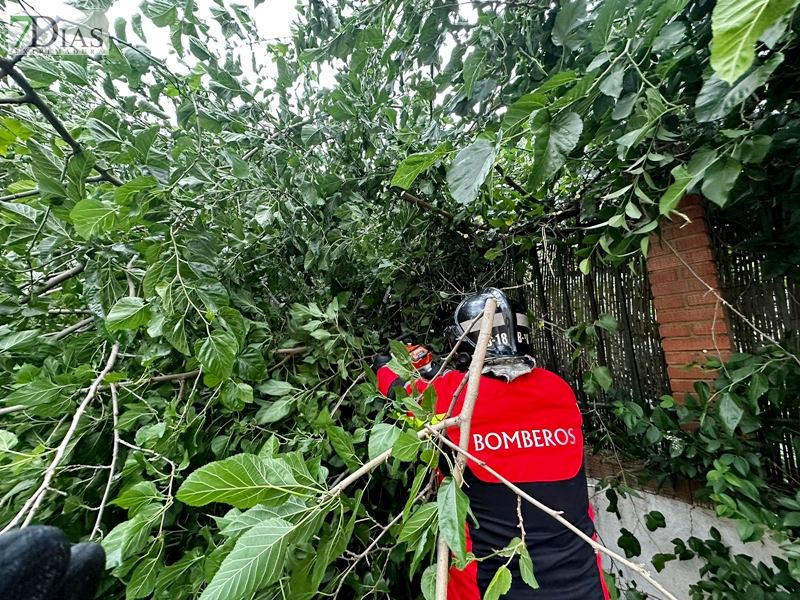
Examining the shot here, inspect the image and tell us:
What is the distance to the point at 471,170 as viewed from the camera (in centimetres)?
73

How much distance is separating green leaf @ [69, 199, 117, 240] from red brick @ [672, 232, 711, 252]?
2.23m

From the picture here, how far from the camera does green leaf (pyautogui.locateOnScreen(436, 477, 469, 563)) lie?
1.78 feet

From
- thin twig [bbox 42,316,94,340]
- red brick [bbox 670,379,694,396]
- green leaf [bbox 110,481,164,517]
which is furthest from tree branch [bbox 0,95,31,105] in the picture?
red brick [bbox 670,379,694,396]

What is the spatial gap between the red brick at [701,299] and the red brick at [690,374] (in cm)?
30

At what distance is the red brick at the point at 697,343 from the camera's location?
160cm

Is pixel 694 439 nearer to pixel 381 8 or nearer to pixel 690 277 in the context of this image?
pixel 690 277

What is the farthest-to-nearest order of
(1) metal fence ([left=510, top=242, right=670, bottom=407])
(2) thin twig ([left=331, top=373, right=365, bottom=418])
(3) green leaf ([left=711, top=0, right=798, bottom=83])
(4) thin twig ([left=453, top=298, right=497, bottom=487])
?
1. (1) metal fence ([left=510, top=242, right=670, bottom=407])
2. (2) thin twig ([left=331, top=373, right=365, bottom=418])
3. (4) thin twig ([left=453, top=298, right=497, bottom=487])
4. (3) green leaf ([left=711, top=0, right=798, bottom=83])

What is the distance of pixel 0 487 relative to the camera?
0.97m

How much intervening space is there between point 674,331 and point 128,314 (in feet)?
7.18

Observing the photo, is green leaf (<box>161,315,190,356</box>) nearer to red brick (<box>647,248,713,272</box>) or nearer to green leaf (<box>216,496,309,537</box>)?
green leaf (<box>216,496,309,537</box>)

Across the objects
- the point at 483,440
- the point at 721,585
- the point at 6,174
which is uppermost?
the point at 6,174

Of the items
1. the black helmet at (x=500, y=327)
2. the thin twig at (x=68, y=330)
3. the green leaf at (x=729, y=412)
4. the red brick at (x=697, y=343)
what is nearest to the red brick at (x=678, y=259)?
the red brick at (x=697, y=343)

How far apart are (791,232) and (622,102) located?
3.36ft

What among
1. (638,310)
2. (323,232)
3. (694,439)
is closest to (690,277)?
(638,310)
